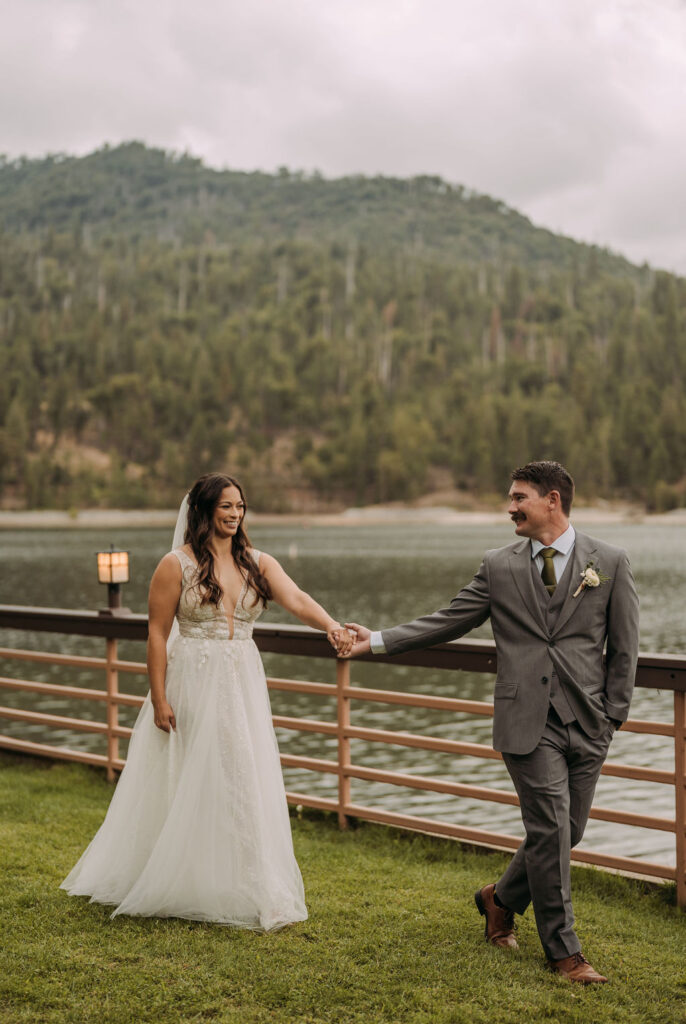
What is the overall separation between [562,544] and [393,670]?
1987cm

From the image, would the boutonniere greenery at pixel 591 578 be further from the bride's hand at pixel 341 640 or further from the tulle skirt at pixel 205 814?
the tulle skirt at pixel 205 814

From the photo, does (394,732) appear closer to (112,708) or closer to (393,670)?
(112,708)

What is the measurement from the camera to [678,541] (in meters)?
82.9

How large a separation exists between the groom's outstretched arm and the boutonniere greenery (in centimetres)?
37

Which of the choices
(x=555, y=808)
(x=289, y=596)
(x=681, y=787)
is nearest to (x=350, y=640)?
(x=289, y=596)

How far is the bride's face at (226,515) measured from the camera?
4203 millimetres

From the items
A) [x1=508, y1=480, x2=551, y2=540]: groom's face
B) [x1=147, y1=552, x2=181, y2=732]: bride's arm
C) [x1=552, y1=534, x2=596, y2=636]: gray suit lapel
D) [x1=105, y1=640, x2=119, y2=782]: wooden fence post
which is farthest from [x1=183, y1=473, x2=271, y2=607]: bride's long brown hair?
[x1=105, y1=640, x2=119, y2=782]: wooden fence post

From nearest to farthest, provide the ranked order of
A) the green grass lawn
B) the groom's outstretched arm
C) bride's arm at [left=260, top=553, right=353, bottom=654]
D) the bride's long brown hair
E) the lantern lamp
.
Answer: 1. the green grass lawn
2. the groom's outstretched arm
3. the bride's long brown hair
4. bride's arm at [left=260, top=553, right=353, bottom=654]
5. the lantern lamp

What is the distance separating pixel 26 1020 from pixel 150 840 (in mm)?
974

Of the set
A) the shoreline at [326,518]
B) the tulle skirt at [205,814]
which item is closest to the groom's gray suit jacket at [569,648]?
the tulle skirt at [205,814]

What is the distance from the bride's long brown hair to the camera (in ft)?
13.7

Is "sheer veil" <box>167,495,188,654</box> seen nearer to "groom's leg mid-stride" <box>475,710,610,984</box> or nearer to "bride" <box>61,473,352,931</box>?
"bride" <box>61,473,352,931</box>

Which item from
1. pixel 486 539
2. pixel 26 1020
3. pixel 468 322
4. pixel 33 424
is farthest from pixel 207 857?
pixel 468 322

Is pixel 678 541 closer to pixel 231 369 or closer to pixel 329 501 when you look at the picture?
pixel 329 501
